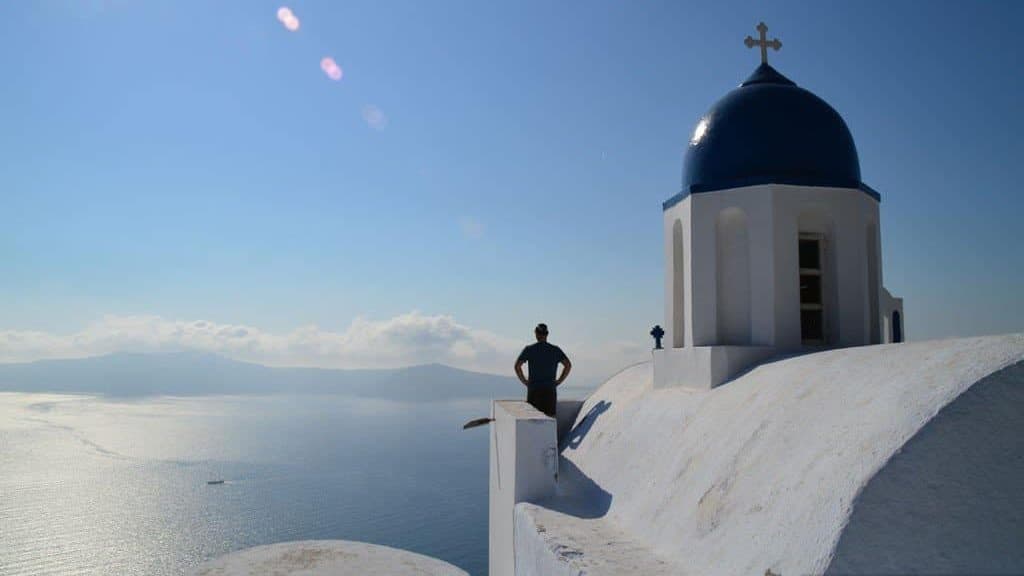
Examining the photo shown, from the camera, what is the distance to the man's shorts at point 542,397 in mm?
9008

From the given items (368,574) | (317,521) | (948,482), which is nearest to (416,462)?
(317,521)

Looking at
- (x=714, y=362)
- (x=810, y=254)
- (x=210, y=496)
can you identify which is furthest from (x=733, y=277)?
(x=210, y=496)

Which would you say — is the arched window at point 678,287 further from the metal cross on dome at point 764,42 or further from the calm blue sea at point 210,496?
the calm blue sea at point 210,496

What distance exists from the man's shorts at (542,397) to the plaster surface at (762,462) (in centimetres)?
209

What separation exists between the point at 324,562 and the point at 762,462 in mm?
10103

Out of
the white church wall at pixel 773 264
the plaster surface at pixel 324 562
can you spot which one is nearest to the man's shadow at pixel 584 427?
the white church wall at pixel 773 264

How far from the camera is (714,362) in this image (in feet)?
21.1

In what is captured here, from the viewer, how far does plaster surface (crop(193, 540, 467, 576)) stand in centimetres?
1147

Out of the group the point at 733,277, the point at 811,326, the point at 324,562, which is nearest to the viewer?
the point at 733,277

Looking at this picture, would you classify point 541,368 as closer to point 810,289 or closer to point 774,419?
point 810,289

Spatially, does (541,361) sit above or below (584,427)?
above

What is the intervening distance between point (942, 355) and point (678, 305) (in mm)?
4197

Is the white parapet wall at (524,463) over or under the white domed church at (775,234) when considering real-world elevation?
under

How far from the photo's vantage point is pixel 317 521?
1843 inches
